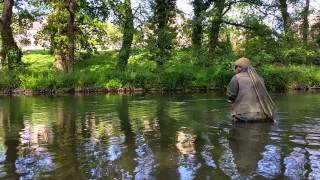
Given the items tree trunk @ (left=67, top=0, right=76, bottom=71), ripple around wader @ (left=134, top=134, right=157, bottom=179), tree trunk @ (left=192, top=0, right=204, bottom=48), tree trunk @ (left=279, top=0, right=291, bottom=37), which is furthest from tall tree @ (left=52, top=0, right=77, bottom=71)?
ripple around wader @ (left=134, top=134, right=157, bottom=179)

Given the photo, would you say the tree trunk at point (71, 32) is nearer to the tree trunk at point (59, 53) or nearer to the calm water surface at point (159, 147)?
the tree trunk at point (59, 53)

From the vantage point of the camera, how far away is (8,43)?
34.6 m

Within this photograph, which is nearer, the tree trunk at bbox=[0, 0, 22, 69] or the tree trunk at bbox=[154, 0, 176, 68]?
the tree trunk at bbox=[0, 0, 22, 69]

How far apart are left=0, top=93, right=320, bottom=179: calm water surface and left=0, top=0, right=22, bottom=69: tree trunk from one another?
1903 centimetres

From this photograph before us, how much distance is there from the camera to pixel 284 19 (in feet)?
131

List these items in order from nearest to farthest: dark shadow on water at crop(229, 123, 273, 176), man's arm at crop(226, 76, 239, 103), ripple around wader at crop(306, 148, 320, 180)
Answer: ripple around wader at crop(306, 148, 320, 180) → dark shadow on water at crop(229, 123, 273, 176) → man's arm at crop(226, 76, 239, 103)

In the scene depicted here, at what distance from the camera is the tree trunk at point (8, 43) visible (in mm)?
34219

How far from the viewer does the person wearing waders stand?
12.4m

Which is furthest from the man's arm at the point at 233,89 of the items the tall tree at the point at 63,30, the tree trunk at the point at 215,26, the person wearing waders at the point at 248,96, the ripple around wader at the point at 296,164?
the tree trunk at the point at 215,26

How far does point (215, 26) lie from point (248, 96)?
2630 centimetres

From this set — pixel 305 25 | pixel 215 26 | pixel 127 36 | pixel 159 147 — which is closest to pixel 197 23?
pixel 215 26

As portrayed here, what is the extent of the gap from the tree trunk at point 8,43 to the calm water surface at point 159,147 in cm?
1903

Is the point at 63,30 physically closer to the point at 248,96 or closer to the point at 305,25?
the point at 305,25

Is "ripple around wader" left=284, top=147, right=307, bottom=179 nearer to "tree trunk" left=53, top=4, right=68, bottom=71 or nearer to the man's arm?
the man's arm
